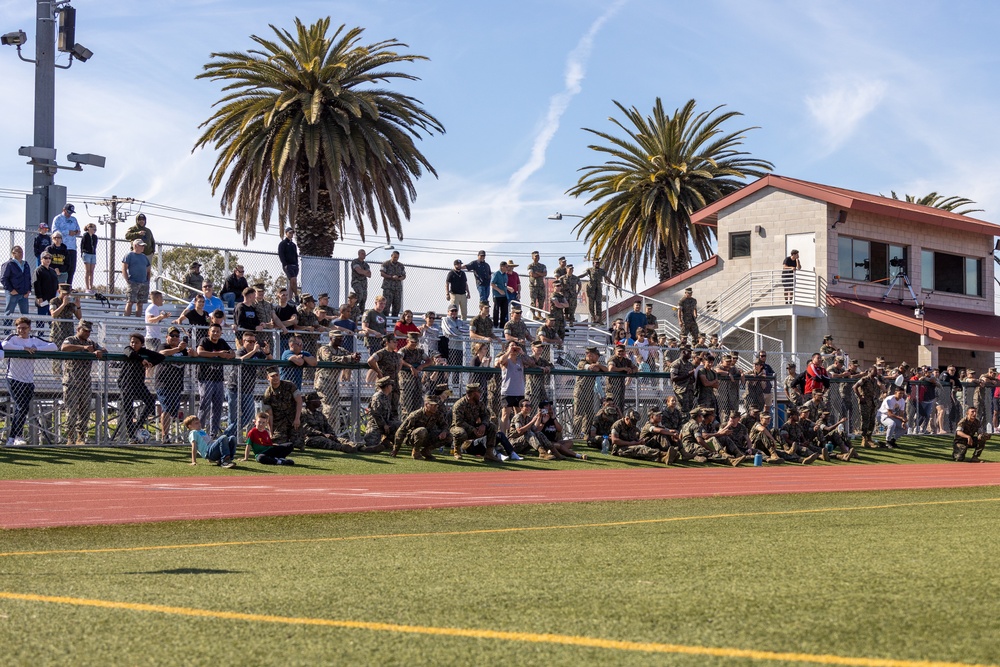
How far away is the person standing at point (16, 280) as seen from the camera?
21484 mm

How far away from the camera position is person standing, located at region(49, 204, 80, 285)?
23.1 metres

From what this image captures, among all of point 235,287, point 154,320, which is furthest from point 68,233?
point 154,320

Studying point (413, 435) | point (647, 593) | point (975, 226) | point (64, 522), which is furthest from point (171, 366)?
point (975, 226)

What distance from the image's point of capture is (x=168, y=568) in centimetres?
741

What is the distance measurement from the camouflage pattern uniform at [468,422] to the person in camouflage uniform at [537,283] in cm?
1321

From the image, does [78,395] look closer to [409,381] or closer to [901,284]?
[409,381]

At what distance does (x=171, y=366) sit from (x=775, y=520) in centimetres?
1017

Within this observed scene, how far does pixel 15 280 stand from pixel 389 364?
24.9 ft

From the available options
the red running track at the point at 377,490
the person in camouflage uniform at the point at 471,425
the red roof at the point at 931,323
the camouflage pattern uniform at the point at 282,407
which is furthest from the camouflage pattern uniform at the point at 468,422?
the red roof at the point at 931,323

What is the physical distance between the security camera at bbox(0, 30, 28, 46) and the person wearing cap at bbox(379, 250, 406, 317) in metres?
9.21

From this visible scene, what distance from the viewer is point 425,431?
60.1ft

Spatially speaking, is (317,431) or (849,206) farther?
(849,206)

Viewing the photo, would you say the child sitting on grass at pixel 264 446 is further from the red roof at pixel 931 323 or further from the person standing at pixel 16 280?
the red roof at pixel 931 323

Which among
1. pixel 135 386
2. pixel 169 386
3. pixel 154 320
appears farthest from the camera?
pixel 154 320
